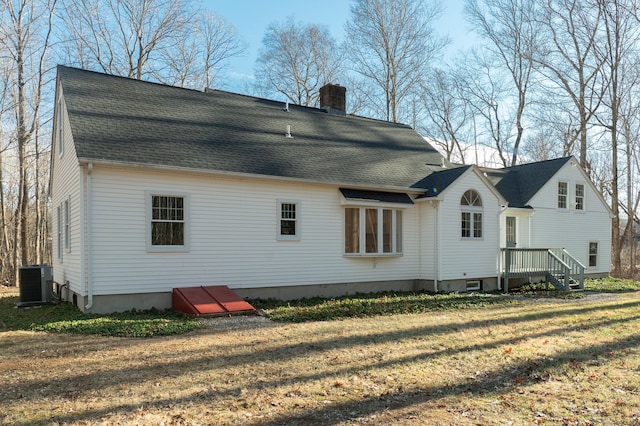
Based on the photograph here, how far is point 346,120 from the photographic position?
20.2 meters

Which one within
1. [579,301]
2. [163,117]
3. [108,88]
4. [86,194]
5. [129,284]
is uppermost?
[108,88]

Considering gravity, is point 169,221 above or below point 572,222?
above

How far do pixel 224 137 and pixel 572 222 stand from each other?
16.8m

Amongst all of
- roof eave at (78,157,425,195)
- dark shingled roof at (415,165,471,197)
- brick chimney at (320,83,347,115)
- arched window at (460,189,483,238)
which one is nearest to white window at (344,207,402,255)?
roof eave at (78,157,425,195)

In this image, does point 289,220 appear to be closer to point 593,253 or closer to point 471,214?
point 471,214

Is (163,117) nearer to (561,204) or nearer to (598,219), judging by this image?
(561,204)

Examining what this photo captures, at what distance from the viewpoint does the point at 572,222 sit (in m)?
21.6

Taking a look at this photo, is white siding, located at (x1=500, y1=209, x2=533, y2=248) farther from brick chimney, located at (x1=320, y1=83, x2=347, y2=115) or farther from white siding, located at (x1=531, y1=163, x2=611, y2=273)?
brick chimney, located at (x1=320, y1=83, x2=347, y2=115)

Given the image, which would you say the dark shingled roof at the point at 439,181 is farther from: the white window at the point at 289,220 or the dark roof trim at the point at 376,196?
the white window at the point at 289,220

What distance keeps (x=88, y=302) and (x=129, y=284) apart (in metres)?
0.97

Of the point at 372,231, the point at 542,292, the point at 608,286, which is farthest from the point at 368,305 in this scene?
the point at 608,286

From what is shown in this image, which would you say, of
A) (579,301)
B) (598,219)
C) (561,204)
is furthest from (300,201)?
(598,219)

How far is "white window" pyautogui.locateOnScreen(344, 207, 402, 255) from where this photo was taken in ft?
49.1

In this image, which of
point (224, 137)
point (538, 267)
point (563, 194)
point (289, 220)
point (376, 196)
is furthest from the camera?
point (563, 194)
